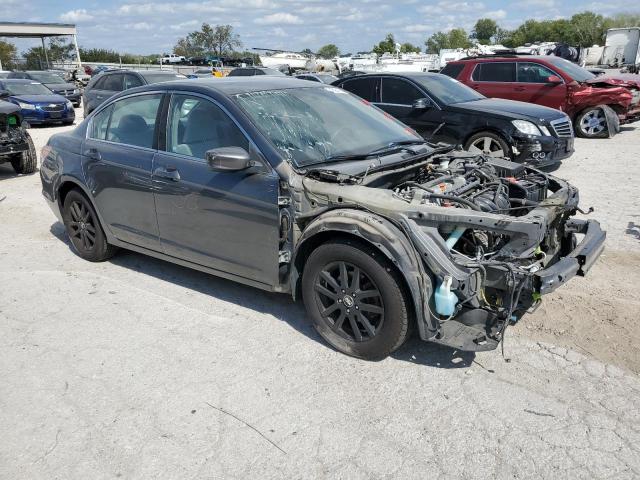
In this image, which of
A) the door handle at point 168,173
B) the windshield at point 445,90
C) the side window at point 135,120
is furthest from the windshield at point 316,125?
the windshield at point 445,90

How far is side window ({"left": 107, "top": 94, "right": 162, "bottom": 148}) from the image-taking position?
4.66 meters

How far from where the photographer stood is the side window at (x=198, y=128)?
4.08m

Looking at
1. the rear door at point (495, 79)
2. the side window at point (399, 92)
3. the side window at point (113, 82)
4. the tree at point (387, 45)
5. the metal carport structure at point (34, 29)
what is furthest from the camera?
the tree at point (387, 45)

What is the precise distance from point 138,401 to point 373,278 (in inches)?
63.7

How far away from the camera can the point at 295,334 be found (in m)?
4.05

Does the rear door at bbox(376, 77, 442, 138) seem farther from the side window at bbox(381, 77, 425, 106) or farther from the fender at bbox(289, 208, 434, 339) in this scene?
the fender at bbox(289, 208, 434, 339)

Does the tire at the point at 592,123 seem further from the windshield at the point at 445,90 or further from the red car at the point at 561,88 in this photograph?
the windshield at the point at 445,90

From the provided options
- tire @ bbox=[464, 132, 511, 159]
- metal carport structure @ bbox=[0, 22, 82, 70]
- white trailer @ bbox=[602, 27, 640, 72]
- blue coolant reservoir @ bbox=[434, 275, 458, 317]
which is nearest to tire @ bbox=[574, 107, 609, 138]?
tire @ bbox=[464, 132, 511, 159]

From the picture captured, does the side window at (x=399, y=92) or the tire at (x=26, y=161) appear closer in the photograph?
the side window at (x=399, y=92)

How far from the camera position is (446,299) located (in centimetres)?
315

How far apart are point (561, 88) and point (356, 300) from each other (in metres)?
10.8

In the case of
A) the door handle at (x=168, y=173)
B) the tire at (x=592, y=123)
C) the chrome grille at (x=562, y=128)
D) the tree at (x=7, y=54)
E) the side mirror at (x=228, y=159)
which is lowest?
the tire at (x=592, y=123)

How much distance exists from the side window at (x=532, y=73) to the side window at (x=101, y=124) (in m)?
10.3

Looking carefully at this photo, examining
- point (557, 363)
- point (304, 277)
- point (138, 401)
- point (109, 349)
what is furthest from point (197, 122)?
point (557, 363)
